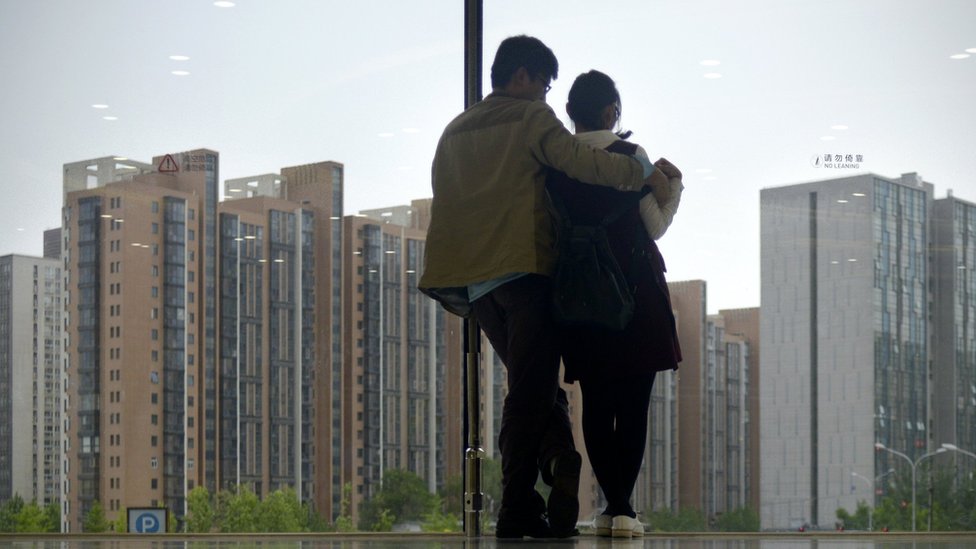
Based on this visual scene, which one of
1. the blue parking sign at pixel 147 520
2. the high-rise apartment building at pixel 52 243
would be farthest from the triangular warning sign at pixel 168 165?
the blue parking sign at pixel 147 520

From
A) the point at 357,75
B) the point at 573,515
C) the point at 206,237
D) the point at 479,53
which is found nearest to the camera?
the point at 573,515

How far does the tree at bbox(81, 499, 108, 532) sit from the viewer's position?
649 cm

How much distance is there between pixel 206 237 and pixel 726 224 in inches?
133

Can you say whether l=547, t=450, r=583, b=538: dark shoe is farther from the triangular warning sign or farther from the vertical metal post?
the triangular warning sign

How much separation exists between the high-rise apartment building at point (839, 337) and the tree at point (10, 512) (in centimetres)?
370

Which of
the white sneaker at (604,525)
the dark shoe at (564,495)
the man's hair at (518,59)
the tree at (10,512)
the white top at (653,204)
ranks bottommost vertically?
the tree at (10,512)

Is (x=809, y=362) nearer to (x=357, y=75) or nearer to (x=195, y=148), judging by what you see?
(x=357, y=75)

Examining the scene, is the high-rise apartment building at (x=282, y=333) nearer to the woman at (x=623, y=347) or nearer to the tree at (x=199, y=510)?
the tree at (x=199, y=510)

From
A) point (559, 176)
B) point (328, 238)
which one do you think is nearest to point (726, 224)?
point (328, 238)

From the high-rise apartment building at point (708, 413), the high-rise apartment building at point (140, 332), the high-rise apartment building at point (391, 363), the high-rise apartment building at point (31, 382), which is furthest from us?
the high-rise apartment building at point (140, 332)

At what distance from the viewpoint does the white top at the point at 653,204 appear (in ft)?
8.61

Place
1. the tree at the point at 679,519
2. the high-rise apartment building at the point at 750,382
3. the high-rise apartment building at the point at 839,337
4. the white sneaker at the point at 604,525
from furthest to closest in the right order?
1. the high-rise apartment building at the point at 839,337
2. the high-rise apartment building at the point at 750,382
3. the tree at the point at 679,519
4. the white sneaker at the point at 604,525

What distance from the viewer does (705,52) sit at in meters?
6.38

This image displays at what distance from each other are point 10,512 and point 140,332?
2170 millimetres
